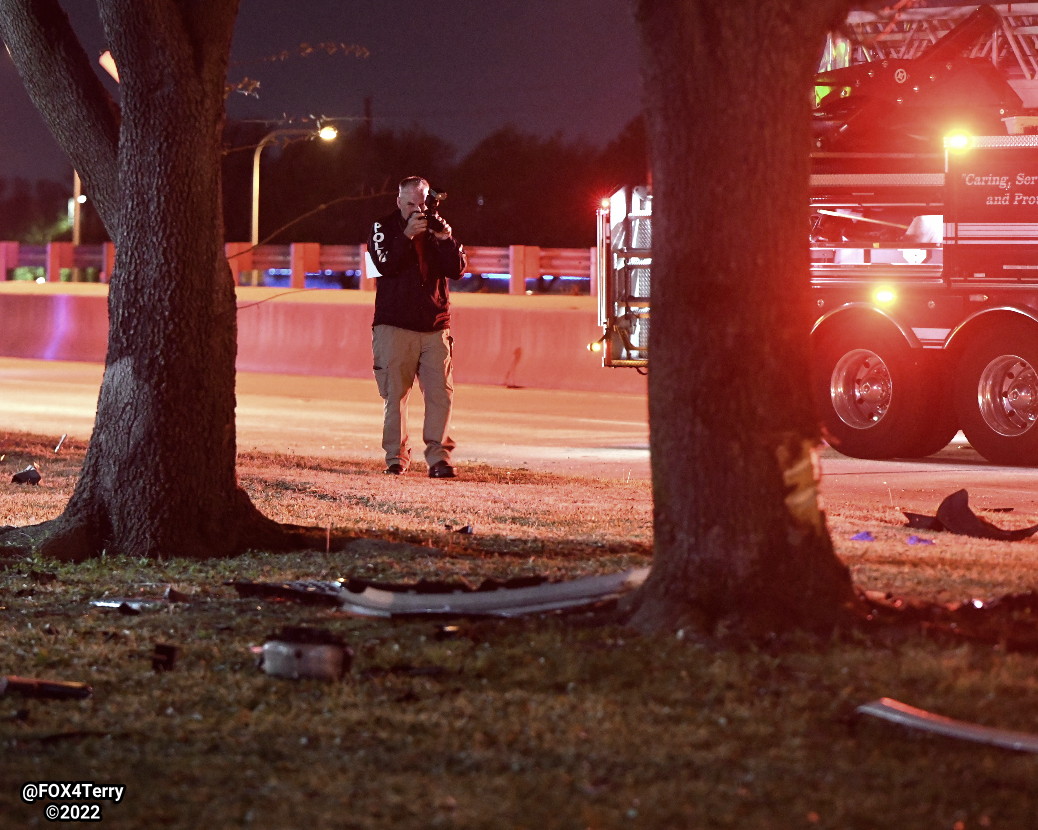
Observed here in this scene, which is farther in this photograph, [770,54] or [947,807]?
[770,54]

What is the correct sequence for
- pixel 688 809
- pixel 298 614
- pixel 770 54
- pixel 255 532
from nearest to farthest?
pixel 688 809 < pixel 770 54 < pixel 298 614 < pixel 255 532

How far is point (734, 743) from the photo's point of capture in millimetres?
4848

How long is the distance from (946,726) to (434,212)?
7832mm

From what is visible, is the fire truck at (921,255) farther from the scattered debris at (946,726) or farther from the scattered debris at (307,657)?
the scattered debris at (946,726)

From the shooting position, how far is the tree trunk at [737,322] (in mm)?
5941

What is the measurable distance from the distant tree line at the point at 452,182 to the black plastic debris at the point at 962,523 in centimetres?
6151

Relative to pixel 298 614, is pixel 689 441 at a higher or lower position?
higher

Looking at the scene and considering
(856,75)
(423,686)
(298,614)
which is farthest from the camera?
(856,75)

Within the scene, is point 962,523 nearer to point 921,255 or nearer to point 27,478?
point 921,255

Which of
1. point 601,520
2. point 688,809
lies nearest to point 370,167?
point 601,520

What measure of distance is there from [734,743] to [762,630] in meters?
1.08

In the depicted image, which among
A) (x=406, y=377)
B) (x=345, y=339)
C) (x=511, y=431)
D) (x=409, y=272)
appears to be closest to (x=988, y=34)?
(x=511, y=431)

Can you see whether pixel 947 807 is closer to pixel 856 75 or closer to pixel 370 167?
pixel 856 75

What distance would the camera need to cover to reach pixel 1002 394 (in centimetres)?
1379
